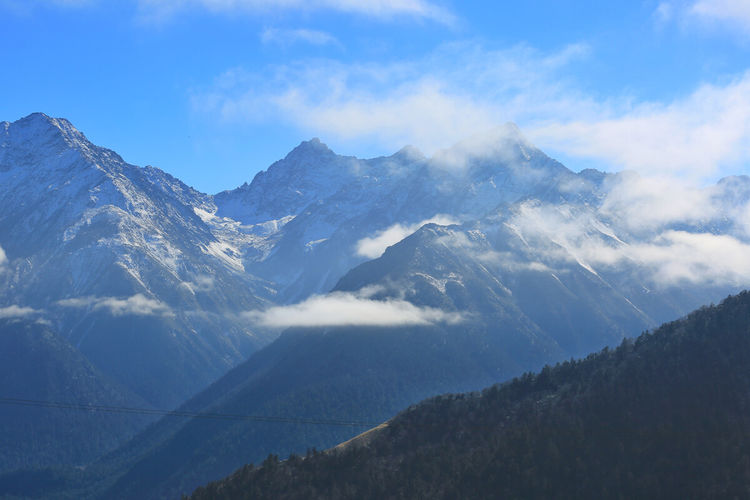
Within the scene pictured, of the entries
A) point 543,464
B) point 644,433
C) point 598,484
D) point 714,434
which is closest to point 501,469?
point 543,464

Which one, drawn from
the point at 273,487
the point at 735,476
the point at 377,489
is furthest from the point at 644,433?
the point at 273,487

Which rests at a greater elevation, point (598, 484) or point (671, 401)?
point (671, 401)

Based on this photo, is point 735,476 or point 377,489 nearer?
point 735,476

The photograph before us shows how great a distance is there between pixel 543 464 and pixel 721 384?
161 feet

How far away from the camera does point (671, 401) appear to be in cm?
19938

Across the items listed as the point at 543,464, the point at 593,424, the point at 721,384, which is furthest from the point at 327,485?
the point at 721,384

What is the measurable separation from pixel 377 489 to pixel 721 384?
83.8 m

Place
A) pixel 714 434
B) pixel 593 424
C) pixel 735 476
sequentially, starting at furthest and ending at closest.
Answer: pixel 593 424
pixel 714 434
pixel 735 476

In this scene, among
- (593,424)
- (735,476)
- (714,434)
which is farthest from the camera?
(593,424)

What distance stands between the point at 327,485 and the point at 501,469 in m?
40.9

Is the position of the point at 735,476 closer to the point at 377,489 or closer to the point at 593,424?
the point at 593,424

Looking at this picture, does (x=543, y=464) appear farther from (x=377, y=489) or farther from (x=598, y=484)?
(x=377, y=489)

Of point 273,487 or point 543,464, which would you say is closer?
point 543,464

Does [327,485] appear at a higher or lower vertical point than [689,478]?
higher
